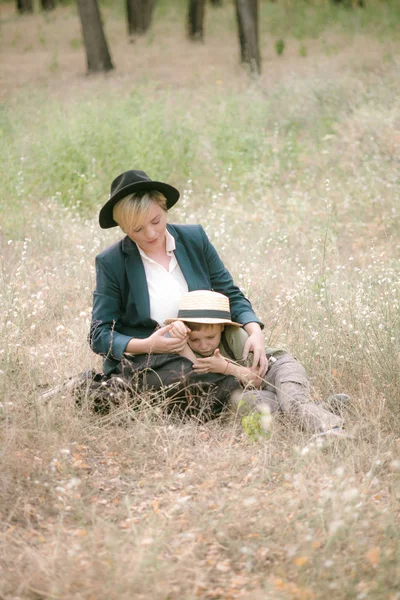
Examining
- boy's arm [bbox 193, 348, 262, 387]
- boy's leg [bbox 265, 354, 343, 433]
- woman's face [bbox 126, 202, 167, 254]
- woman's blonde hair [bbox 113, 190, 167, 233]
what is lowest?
boy's leg [bbox 265, 354, 343, 433]

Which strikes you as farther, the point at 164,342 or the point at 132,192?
the point at 132,192

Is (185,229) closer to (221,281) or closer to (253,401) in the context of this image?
(221,281)

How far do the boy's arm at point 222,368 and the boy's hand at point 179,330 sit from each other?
0.19 metres

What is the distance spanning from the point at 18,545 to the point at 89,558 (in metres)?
0.41

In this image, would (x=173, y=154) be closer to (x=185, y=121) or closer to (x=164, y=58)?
(x=185, y=121)

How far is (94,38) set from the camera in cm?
1745

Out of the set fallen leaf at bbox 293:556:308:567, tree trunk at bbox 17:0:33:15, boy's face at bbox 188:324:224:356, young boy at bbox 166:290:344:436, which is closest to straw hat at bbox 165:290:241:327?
young boy at bbox 166:290:344:436

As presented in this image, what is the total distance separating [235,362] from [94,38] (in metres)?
14.3

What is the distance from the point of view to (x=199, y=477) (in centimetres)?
390

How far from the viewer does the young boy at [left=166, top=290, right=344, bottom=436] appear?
14.4 feet

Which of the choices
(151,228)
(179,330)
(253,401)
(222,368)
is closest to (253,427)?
(253,401)

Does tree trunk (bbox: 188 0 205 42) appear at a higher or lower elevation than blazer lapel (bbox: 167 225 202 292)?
lower

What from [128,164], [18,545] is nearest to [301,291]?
[18,545]

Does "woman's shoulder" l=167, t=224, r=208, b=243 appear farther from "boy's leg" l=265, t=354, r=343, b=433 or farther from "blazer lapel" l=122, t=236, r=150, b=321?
"boy's leg" l=265, t=354, r=343, b=433
